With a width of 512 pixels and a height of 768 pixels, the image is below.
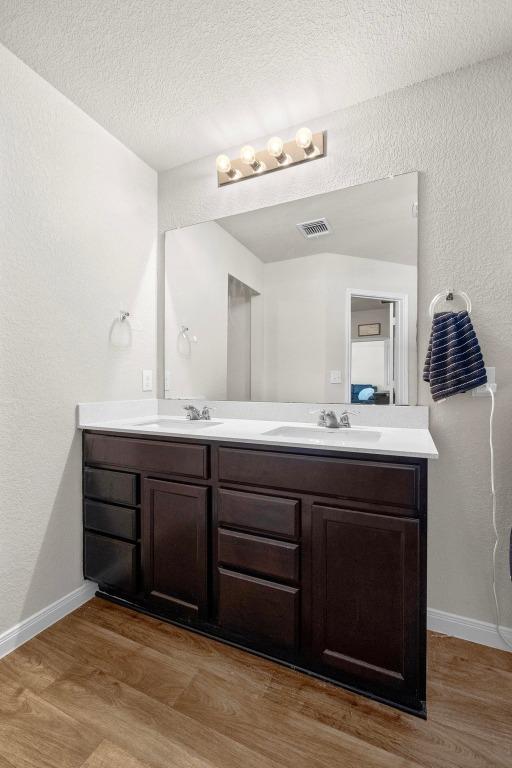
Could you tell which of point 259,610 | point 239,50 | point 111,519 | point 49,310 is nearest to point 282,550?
point 259,610

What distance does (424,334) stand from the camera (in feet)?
5.67

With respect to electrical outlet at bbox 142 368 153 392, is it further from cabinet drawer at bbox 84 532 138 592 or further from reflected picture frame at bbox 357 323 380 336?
reflected picture frame at bbox 357 323 380 336

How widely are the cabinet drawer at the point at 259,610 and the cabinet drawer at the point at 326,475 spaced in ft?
1.22

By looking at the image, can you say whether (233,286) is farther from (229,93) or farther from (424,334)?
(424,334)

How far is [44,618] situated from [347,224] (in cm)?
232

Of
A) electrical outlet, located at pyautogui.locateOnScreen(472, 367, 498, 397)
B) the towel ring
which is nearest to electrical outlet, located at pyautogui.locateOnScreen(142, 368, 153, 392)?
the towel ring

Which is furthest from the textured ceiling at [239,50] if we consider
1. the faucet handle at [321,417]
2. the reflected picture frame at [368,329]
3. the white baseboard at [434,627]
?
the white baseboard at [434,627]

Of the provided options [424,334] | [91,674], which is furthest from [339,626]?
[424,334]

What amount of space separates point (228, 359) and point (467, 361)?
3.96 ft

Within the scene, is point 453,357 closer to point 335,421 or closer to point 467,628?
point 335,421

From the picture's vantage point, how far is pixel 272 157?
198 centimetres

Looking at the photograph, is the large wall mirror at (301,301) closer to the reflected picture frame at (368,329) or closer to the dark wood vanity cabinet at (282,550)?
the reflected picture frame at (368,329)

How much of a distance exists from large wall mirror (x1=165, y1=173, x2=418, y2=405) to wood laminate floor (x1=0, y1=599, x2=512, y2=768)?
44.6 inches

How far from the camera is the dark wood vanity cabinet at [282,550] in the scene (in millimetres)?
1211
